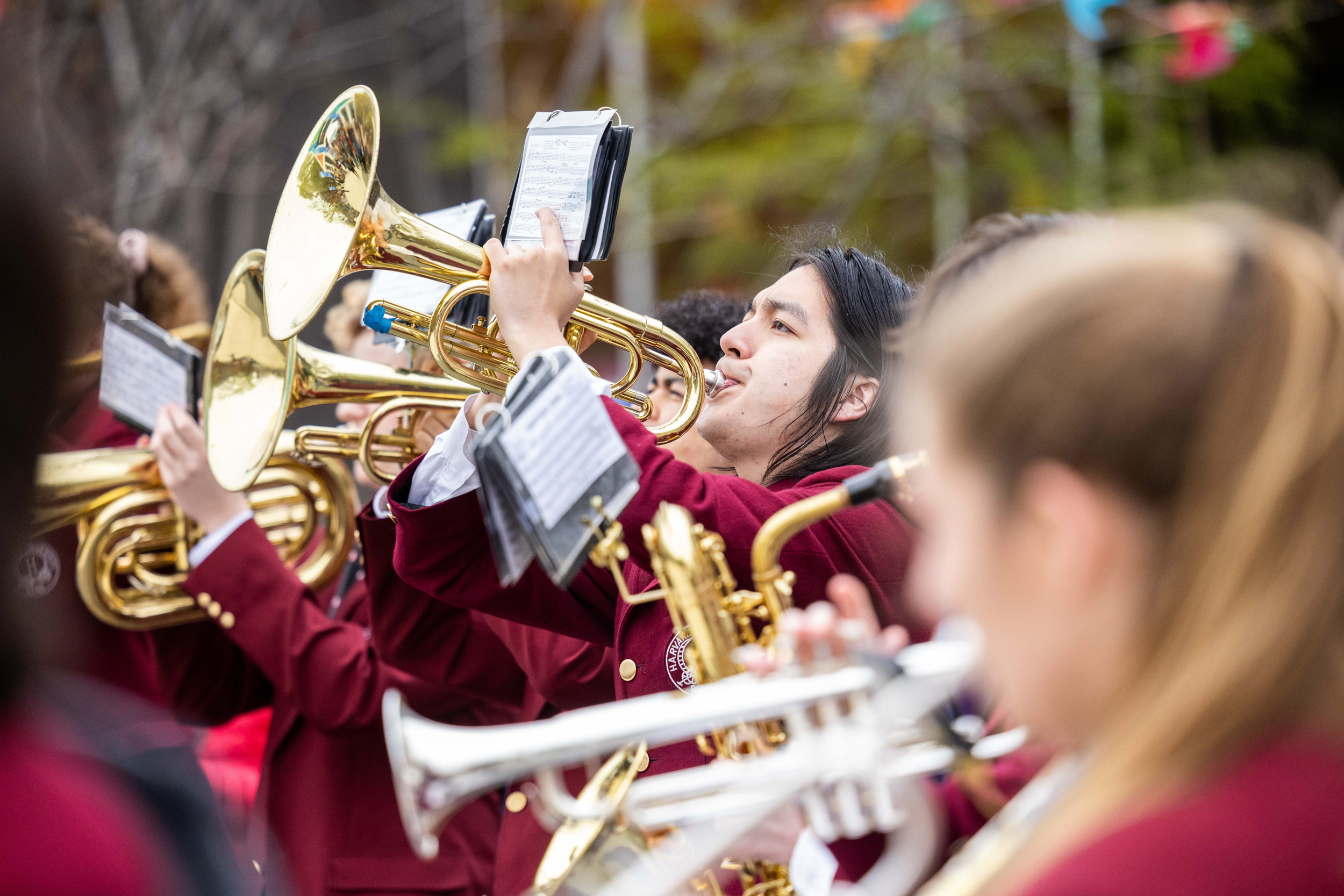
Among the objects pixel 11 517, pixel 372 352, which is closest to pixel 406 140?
pixel 372 352

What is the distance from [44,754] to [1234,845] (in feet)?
2.89

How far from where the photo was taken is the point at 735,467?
8.80ft

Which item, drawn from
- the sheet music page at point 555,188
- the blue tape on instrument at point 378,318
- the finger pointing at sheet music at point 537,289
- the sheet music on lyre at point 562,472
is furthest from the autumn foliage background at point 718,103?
the sheet music on lyre at point 562,472

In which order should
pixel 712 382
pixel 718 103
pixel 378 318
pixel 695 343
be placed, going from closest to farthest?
pixel 378 318 → pixel 712 382 → pixel 695 343 → pixel 718 103

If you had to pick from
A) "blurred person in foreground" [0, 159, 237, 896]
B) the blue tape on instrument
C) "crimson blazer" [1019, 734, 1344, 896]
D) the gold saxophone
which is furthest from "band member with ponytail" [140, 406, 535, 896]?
"crimson blazer" [1019, 734, 1344, 896]

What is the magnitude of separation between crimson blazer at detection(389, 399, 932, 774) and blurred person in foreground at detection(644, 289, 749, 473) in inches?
26.5

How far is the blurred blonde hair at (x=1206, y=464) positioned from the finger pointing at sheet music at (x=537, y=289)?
3.86ft

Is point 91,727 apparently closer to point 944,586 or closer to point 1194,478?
point 944,586

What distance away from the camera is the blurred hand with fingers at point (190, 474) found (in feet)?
10.2

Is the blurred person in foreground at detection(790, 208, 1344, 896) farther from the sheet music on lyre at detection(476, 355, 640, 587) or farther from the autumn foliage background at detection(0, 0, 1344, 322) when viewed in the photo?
the autumn foliage background at detection(0, 0, 1344, 322)

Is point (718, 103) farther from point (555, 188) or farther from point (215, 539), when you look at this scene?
point (555, 188)

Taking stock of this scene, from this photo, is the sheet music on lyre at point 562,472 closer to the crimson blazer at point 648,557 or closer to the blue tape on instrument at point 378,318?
the crimson blazer at point 648,557

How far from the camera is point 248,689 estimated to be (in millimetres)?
3486

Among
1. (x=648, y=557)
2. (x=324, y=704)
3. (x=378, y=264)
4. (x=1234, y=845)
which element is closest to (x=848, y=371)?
(x=648, y=557)
